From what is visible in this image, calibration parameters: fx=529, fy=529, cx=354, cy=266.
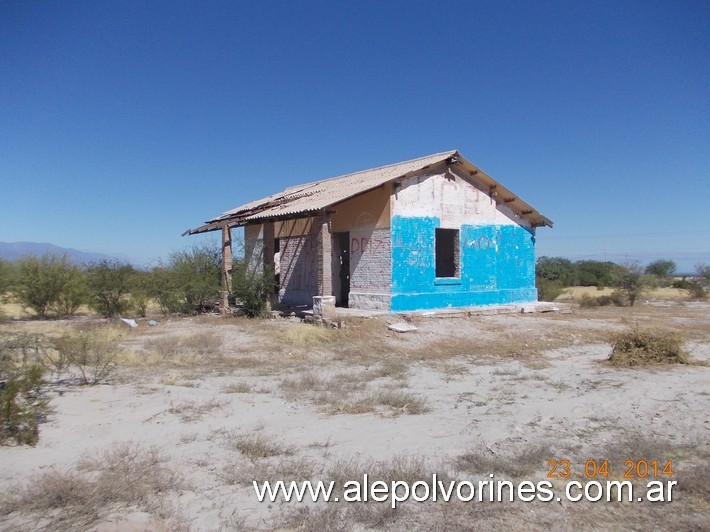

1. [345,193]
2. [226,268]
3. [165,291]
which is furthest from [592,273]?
[165,291]

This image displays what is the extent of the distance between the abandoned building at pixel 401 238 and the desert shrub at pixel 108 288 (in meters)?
3.38

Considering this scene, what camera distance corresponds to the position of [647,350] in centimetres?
1029

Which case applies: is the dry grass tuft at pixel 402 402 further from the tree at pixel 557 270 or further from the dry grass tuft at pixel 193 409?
the tree at pixel 557 270

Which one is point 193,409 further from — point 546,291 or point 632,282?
point 632,282

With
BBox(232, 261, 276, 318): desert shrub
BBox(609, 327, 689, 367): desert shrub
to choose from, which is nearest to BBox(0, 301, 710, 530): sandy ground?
BBox(609, 327, 689, 367): desert shrub

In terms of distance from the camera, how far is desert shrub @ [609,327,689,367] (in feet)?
33.1

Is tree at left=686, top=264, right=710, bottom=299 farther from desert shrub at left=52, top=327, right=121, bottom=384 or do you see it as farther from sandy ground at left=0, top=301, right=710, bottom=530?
desert shrub at left=52, top=327, right=121, bottom=384

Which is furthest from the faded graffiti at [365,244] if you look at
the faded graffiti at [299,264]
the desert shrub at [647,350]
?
the desert shrub at [647,350]

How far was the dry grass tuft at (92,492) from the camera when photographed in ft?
13.2

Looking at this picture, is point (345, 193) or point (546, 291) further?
point (546, 291)

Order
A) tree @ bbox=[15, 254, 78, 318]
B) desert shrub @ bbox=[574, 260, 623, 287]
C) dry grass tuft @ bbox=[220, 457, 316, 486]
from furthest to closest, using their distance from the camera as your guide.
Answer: desert shrub @ bbox=[574, 260, 623, 287], tree @ bbox=[15, 254, 78, 318], dry grass tuft @ bbox=[220, 457, 316, 486]

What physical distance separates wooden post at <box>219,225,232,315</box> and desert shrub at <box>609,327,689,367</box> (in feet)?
41.0

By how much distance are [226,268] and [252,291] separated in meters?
1.91

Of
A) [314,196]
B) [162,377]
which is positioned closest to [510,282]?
[314,196]
